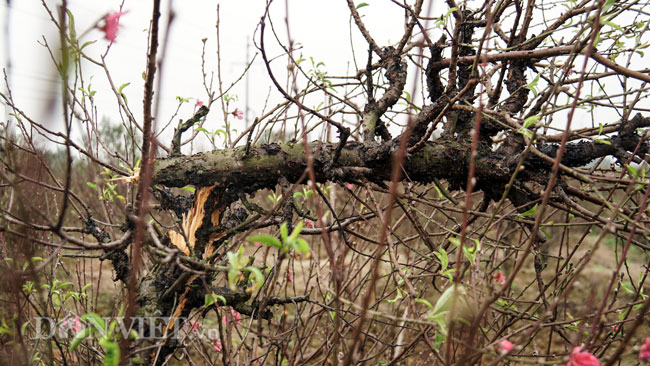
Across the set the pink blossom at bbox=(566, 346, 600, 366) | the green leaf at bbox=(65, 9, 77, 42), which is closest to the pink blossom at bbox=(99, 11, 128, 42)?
the green leaf at bbox=(65, 9, 77, 42)

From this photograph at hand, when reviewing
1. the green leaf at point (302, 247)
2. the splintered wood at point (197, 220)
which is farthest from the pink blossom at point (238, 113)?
the green leaf at point (302, 247)

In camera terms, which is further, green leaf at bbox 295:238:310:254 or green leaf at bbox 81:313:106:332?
green leaf at bbox 81:313:106:332

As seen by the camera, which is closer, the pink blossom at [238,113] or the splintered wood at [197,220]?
the splintered wood at [197,220]

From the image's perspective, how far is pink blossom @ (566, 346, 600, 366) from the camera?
0.73 meters

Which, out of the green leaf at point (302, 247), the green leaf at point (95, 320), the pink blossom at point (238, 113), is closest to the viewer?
the green leaf at point (302, 247)

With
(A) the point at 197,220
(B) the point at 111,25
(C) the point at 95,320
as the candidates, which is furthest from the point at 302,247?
(A) the point at 197,220

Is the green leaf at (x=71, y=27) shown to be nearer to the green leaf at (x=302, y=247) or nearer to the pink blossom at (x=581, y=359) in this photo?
the green leaf at (x=302, y=247)

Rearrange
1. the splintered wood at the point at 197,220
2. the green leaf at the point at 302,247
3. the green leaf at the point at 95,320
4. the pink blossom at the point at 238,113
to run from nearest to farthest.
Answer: the green leaf at the point at 302,247 → the green leaf at the point at 95,320 → the splintered wood at the point at 197,220 → the pink blossom at the point at 238,113

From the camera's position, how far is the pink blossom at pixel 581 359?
2.39 ft

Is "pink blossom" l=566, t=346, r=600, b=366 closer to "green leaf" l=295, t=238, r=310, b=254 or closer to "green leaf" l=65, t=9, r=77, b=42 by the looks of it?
"green leaf" l=295, t=238, r=310, b=254

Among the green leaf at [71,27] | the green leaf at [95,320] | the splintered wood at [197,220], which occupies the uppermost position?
the green leaf at [71,27]

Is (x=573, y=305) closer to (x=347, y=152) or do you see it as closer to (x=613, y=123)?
(x=613, y=123)

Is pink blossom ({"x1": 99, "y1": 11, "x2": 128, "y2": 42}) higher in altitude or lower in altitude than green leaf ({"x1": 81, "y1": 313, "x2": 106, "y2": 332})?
higher

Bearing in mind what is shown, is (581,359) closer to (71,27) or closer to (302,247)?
(302,247)
